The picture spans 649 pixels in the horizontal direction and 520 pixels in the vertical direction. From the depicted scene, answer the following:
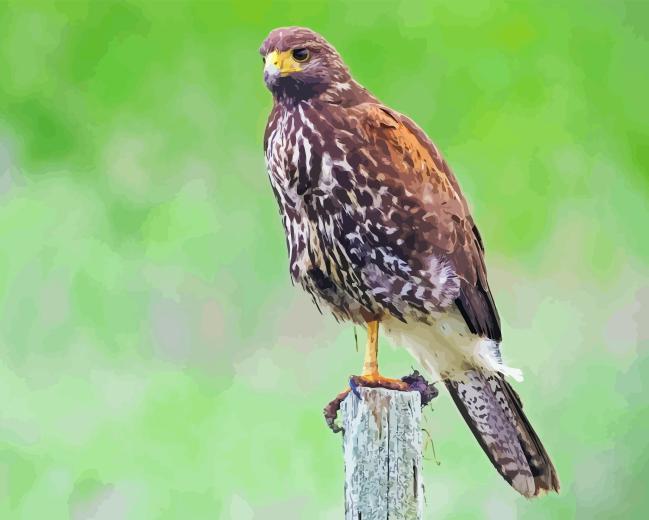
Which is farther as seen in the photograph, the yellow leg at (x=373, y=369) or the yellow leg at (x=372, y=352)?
the yellow leg at (x=372, y=352)

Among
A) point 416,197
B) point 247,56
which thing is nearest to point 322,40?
point 416,197

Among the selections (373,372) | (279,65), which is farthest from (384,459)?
(279,65)

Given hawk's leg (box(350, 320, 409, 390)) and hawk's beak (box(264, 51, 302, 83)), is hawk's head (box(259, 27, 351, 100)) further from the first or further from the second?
hawk's leg (box(350, 320, 409, 390))

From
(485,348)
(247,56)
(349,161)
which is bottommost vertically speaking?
(485,348)

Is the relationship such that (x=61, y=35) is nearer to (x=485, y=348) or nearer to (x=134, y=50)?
(x=134, y=50)

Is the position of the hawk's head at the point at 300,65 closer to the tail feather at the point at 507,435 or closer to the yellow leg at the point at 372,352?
the yellow leg at the point at 372,352

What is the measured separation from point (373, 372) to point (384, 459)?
0.57 m

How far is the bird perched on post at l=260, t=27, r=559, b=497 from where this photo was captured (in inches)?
170

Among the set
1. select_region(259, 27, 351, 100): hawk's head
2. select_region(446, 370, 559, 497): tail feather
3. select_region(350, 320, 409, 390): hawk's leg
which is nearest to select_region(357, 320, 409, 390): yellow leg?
select_region(350, 320, 409, 390): hawk's leg

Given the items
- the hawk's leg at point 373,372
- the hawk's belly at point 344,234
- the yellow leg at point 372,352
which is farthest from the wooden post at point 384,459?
the hawk's belly at point 344,234

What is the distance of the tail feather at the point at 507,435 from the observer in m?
4.61

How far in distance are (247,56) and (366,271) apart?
416cm

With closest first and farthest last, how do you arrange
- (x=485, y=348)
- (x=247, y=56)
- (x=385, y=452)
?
(x=385, y=452)
(x=485, y=348)
(x=247, y=56)

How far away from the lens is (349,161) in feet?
14.1
